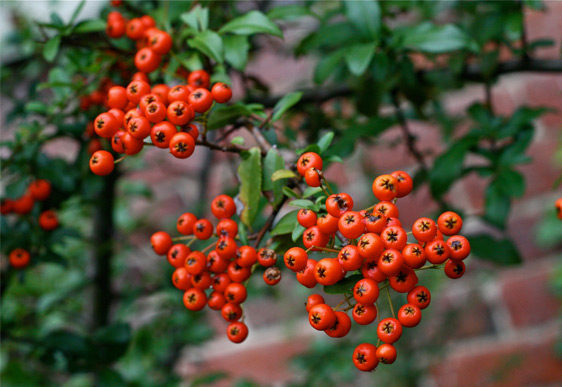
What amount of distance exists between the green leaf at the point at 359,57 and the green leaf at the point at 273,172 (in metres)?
0.17

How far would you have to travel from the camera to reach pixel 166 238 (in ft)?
1.68

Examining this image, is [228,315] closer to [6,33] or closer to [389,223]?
[389,223]

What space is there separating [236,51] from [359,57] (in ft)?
0.47

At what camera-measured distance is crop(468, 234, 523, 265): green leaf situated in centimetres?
76

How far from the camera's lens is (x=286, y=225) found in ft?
1.48

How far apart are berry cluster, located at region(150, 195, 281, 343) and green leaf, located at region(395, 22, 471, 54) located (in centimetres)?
33

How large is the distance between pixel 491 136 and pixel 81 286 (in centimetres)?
74

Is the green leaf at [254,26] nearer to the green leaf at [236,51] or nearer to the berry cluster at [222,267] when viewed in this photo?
the green leaf at [236,51]

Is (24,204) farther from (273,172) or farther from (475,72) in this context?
(475,72)

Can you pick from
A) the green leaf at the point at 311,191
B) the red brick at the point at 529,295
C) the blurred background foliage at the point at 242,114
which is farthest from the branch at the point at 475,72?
the red brick at the point at 529,295

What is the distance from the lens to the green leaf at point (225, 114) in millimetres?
497

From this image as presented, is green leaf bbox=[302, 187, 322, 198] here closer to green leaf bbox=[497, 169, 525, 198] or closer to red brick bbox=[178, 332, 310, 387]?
green leaf bbox=[497, 169, 525, 198]

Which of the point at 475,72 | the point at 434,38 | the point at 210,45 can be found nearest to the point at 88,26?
the point at 210,45

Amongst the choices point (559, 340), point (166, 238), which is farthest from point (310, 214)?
point (559, 340)
